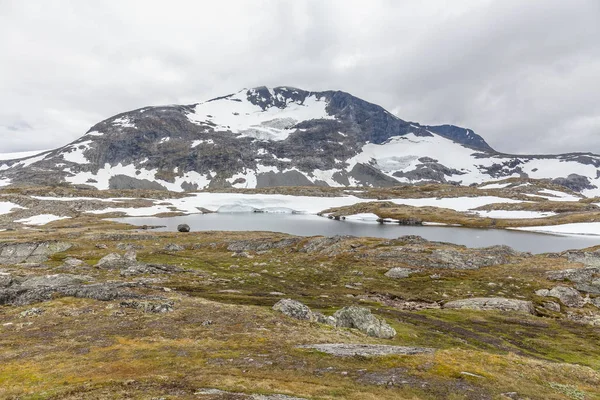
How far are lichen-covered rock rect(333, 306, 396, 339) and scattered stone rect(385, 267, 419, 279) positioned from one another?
33.5 m

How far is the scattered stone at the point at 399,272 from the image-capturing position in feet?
212

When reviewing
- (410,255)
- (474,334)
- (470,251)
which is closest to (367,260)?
(410,255)

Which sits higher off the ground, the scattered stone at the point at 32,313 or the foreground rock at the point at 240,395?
the foreground rock at the point at 240,395

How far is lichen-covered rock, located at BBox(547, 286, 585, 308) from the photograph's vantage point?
51.9 m

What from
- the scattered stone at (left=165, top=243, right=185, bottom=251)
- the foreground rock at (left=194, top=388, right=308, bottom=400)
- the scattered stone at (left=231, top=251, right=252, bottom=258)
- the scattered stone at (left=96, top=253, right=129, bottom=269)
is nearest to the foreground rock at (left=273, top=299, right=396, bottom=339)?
the foreground rock at (left=194, top=388, right=308, bottom=400)

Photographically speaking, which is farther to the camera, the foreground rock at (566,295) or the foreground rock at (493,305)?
the foreground rock at (566,295)

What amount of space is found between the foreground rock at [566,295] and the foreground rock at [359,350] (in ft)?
143

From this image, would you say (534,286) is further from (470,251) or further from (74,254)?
(74,254)

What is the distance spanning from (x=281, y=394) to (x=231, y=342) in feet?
35.2

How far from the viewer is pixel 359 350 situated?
2288cm

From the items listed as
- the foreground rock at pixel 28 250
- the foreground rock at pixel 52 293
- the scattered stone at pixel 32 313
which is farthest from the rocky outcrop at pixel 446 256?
the foreground rock at pixel 28 250

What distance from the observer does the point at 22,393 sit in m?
16.4

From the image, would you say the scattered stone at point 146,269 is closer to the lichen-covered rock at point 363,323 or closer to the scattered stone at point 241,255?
the scattered stone at point 241,255

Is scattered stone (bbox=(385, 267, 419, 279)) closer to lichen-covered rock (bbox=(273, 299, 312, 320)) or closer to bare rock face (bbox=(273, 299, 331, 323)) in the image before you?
bare rock face (bbox=(273, 299, 331, 323))
